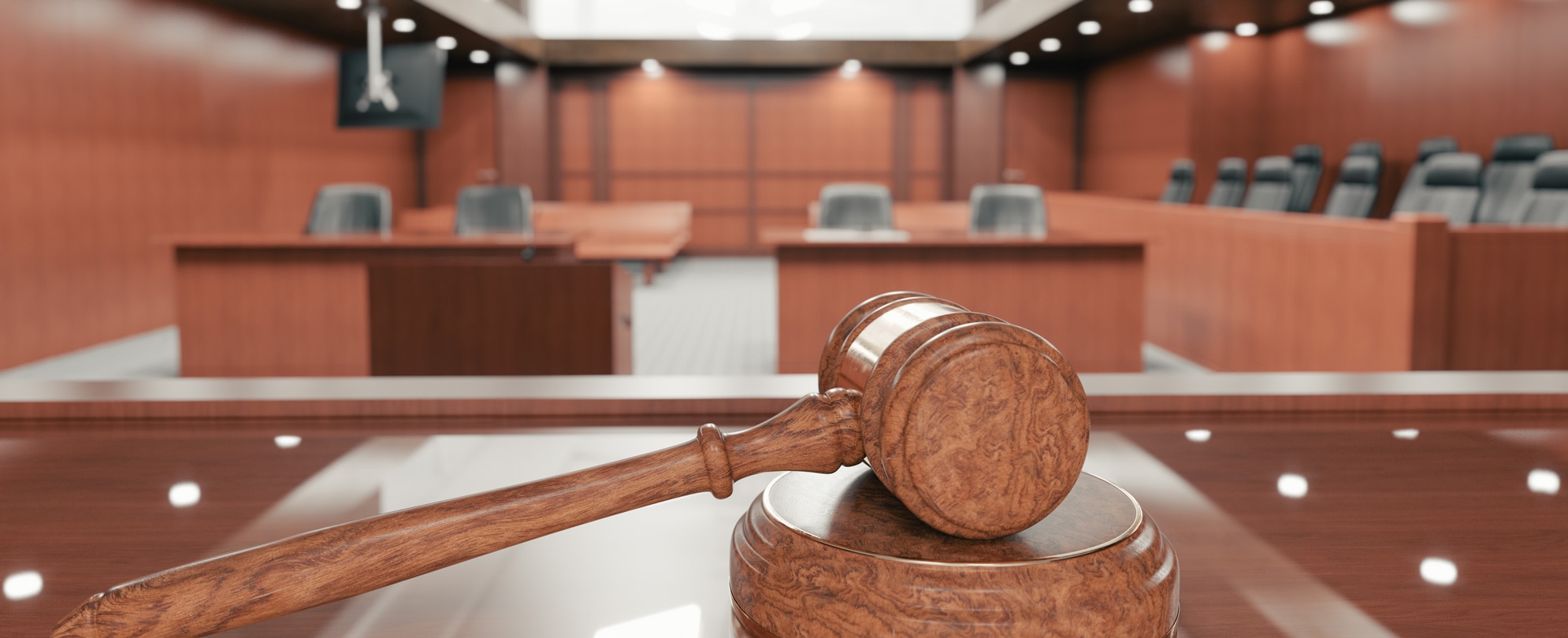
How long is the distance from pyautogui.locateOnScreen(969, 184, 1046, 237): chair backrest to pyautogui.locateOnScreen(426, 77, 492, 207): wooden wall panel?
8.01 m

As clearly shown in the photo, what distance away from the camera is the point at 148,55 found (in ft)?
24.0

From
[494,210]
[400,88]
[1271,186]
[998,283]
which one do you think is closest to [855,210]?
[998,283]

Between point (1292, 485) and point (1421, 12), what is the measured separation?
9097 millimetres

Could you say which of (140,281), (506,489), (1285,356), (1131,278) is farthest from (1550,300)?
(140,281)

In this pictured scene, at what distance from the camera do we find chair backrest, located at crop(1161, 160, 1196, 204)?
10.2 metres

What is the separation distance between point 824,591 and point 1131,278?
16.7ft

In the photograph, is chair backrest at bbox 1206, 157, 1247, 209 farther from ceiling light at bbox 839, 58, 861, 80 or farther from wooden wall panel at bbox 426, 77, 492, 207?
wooden wall panel at bbox 426, 77, 492, 207

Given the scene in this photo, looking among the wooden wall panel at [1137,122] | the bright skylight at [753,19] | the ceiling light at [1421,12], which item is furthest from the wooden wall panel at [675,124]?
the ceiling light at [1421,12]

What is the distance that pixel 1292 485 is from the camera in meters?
0.73

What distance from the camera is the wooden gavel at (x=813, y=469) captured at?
0.40 m

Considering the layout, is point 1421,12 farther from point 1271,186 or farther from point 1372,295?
point 1372,295

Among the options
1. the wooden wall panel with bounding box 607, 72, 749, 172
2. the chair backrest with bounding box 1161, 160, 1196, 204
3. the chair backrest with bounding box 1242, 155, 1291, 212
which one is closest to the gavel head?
the chair backrest with bounding box 1242, 155, 1291, 212

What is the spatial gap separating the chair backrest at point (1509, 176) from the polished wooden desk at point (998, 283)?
296 cm

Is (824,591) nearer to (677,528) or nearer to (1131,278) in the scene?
(677,528)
